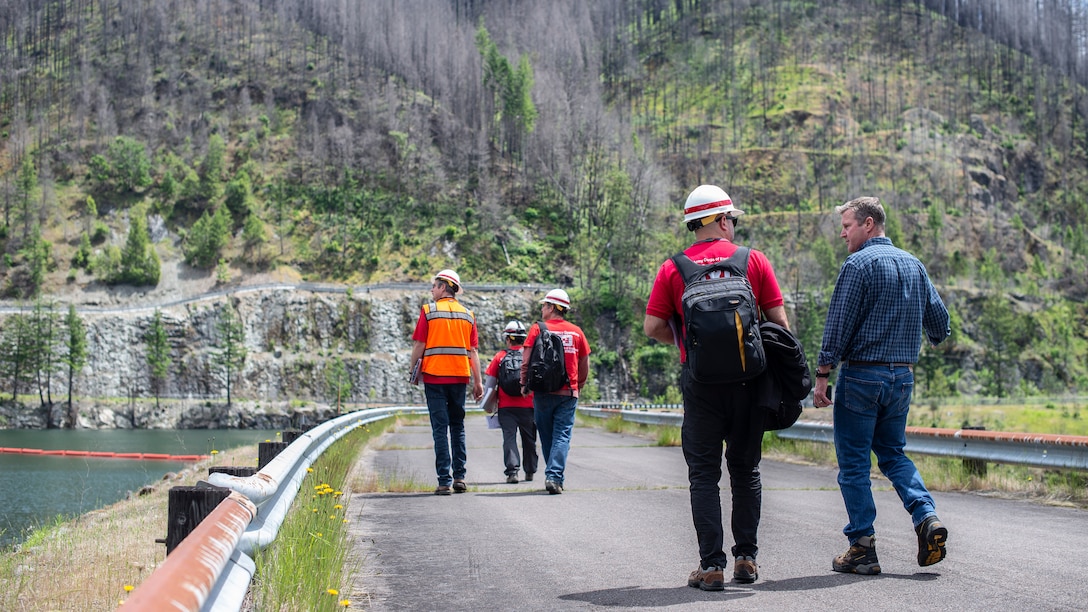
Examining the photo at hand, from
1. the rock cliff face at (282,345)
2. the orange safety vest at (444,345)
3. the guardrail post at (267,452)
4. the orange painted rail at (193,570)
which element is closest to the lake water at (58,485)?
the guardrail post at (267,452)

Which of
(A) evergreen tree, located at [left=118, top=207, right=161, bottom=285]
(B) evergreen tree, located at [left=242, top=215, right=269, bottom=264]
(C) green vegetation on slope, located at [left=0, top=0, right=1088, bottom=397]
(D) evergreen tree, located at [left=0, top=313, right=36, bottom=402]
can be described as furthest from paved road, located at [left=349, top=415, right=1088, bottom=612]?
(B) evergreen tree, located at [left=242, top=215, right=269, bottom=264]

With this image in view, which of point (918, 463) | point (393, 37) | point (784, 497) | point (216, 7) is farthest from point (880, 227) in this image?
point (216, 7)

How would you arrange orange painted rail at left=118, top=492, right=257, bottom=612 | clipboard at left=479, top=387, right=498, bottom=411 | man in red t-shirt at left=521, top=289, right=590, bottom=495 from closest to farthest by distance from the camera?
orange painted rail at left=118, top=492, right=257, bottom=612, man in red t-shirt at left=521, top=289, right=590, bottom=495, clipboard at left=479, top=387, right=498, bottom=411

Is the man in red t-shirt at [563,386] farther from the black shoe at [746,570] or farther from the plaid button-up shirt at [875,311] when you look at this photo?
the black shoe at [746,570]

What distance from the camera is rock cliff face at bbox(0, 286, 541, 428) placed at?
277ft

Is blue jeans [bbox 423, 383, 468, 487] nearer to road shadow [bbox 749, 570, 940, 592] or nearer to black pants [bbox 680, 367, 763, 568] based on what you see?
black pants [bbox 680, 367, 763, 568]

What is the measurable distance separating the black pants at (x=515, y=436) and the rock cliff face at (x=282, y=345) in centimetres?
7008

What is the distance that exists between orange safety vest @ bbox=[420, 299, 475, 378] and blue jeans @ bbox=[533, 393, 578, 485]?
1.14 m

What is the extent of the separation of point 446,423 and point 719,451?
5533 millimetres

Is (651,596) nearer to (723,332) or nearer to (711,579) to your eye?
(711,579)

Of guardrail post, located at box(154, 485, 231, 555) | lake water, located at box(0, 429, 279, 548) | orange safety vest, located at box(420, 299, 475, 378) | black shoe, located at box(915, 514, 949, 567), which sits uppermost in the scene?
orange safety vest, located at box(420, 299, 475, 378)

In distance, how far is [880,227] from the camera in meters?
6.27

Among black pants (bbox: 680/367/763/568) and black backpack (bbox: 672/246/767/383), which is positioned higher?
black backpack (bbox: 672/246/767/383)

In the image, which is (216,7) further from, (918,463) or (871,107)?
(918,463)
